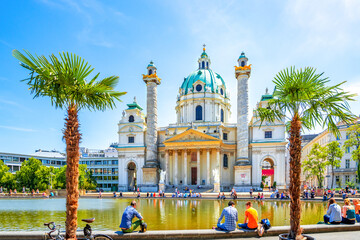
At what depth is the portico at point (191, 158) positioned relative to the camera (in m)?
58.7

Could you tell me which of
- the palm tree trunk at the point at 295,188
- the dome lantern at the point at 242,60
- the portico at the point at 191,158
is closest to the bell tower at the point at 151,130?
the portico at the point at 191,158

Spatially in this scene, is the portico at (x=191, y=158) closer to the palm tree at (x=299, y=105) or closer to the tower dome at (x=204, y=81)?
the tower dome at (x=204, y=81)

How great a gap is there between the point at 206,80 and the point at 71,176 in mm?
64413

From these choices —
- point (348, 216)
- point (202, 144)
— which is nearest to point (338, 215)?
point (348, 216)

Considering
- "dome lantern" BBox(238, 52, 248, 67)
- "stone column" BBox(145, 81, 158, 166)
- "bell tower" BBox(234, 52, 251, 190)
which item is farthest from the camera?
"stone column" BBox(145, 81, 158, 166)

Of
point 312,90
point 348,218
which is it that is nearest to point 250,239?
point 348,218

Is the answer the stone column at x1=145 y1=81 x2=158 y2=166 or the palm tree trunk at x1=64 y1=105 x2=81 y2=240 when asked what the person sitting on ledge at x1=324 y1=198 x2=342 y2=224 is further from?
the stone column at x1=145 y1=81 x2=158 y2=166

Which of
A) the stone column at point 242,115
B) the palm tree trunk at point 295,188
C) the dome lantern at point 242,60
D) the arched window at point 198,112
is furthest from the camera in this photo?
the arched window at point 198,112

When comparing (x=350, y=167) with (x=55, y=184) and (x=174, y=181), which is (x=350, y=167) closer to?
(x=174, y=181)

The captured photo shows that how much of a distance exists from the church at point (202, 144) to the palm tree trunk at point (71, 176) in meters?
46.0

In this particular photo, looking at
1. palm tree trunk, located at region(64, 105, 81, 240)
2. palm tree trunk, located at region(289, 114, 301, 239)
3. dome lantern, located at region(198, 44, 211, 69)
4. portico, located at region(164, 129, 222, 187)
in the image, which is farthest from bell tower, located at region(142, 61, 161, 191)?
palm tree trunk, located at region(64, 105, 81, 240)

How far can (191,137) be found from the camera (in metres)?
59.7

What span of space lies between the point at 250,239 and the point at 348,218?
4.62 m

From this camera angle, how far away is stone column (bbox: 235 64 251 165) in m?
57.7
